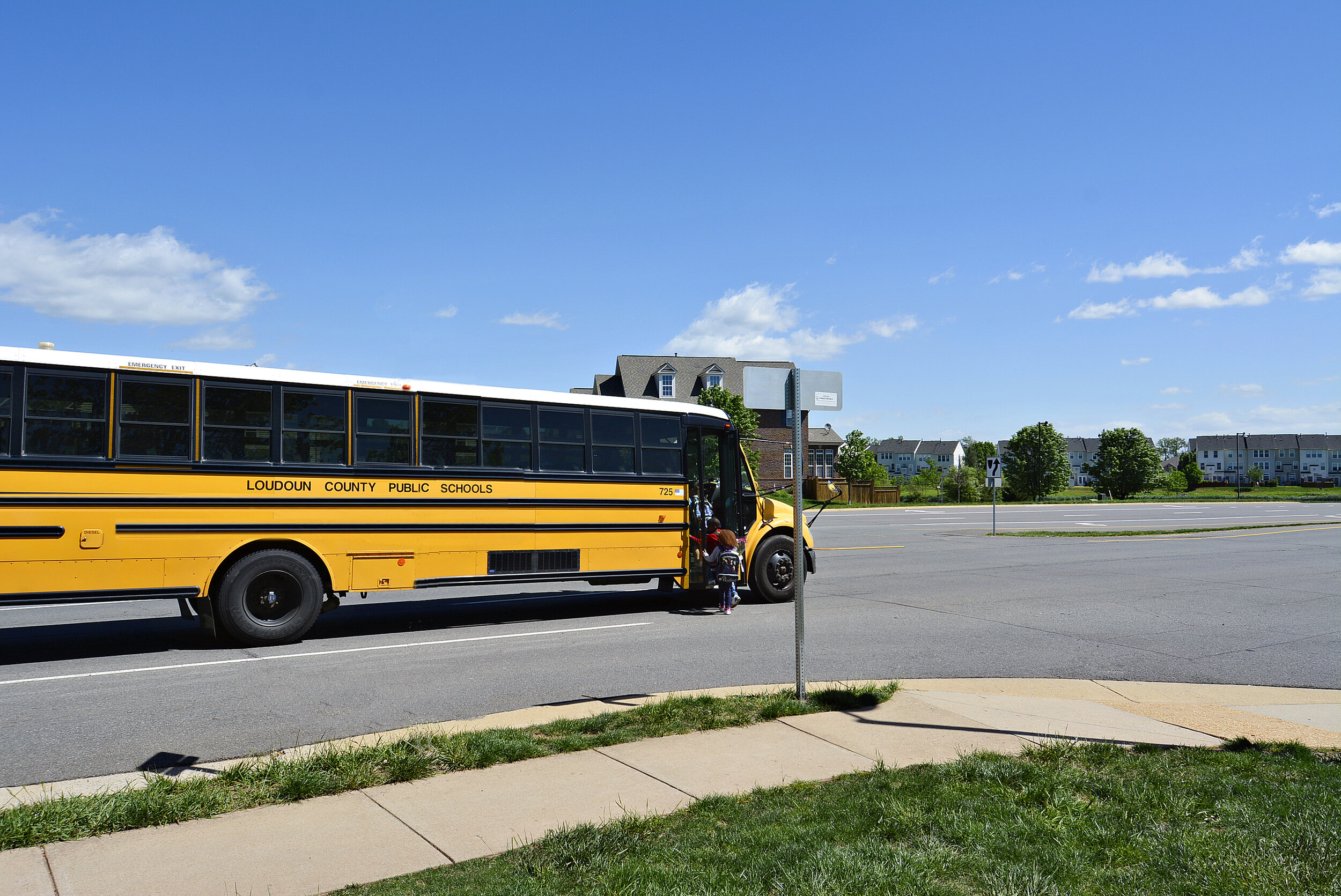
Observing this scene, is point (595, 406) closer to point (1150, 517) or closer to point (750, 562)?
point (750, 562)

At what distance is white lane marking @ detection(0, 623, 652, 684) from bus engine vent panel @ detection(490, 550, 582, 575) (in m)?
0.84

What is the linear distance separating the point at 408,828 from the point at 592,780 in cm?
106

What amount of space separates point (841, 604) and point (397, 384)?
6.52 metres

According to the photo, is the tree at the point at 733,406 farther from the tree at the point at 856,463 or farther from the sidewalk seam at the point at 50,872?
the sidewalk seam at the point at 50,872

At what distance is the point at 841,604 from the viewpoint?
12586mm

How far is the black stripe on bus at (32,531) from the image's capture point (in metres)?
8.30

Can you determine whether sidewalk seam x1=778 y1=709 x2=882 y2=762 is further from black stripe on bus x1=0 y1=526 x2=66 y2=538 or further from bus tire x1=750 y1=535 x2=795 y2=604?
black stripe on bus x1=0 y1=526 x2=66 y2=538

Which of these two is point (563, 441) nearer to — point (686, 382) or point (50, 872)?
point (50, 872)

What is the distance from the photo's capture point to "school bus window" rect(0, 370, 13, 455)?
8.30 meters

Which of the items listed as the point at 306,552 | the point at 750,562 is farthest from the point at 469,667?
the point at 750,562

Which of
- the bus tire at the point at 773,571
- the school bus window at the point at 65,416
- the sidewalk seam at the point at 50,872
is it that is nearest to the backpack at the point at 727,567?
the bus tire at the point at 773,571

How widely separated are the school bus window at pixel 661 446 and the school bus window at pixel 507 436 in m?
1.71

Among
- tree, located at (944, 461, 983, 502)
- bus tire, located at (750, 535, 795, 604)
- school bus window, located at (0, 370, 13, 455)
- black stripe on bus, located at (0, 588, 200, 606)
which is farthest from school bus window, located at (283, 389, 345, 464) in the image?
tree, located at (944, 461, 983, 502)

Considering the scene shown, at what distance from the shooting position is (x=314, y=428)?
987 centimetres
